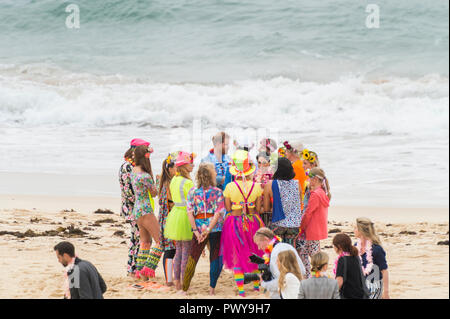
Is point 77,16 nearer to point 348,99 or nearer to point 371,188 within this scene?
point 348,99

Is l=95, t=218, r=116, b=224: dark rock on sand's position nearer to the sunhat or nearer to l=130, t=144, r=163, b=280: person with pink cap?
l=130, t=144, r=163, b=280: person with pink cap

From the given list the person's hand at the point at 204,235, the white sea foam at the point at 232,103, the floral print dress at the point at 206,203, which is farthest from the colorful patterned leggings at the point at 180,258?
the white sea foam at the point at 232,103

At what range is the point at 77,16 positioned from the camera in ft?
110

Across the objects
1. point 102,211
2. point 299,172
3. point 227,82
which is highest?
point 227,82

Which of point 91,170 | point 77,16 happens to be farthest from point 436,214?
point 77,16

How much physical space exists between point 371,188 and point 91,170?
6.89 meters

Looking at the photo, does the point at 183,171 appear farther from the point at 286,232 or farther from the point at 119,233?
the point at 119,233

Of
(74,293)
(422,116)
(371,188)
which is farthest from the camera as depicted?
(422,116)

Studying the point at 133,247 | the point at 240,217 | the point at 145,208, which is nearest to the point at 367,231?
the point at 240,217

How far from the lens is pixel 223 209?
20.7 feet

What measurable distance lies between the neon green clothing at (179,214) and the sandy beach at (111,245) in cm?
65

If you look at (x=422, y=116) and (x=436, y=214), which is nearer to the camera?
(x=436, y=214)

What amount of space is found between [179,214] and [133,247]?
100 cm

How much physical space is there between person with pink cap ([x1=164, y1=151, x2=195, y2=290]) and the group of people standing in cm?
1
